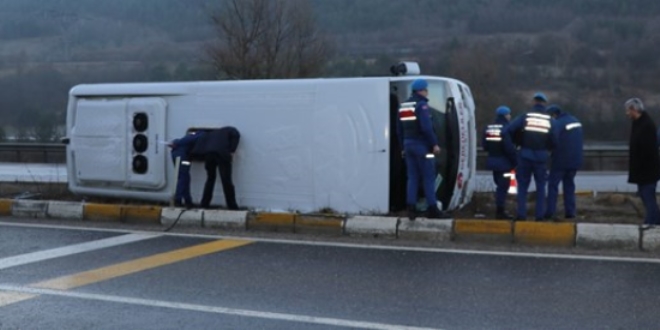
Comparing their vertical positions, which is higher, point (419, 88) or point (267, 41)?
point (267, 41)

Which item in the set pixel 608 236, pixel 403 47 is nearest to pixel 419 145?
pixel 608 236

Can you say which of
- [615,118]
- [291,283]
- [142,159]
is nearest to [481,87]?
[615,118]

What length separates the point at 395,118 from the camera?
10.6m

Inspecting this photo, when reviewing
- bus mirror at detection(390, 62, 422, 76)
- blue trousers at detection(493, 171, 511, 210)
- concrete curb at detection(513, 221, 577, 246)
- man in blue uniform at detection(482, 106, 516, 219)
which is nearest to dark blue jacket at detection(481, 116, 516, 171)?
man in blue uniform at detection(482, 106, 516, 219)

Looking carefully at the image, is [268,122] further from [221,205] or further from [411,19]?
[411,19]

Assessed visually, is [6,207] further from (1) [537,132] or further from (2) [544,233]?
(2) [544,233]

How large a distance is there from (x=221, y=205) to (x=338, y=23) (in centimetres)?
2928

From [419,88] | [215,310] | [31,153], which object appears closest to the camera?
[215,310]

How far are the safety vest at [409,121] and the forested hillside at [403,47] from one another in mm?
15919

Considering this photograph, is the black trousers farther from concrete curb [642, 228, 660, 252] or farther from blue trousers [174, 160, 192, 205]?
concrete curb [642, 228, 660, 252]

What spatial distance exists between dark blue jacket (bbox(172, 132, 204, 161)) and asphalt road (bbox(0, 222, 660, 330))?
6.57 feet

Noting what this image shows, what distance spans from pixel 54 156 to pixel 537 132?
2712cm

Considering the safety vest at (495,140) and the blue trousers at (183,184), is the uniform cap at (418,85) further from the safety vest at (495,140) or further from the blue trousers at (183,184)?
the blue trousers at (183,184)

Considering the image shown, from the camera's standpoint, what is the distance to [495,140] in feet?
34.7
